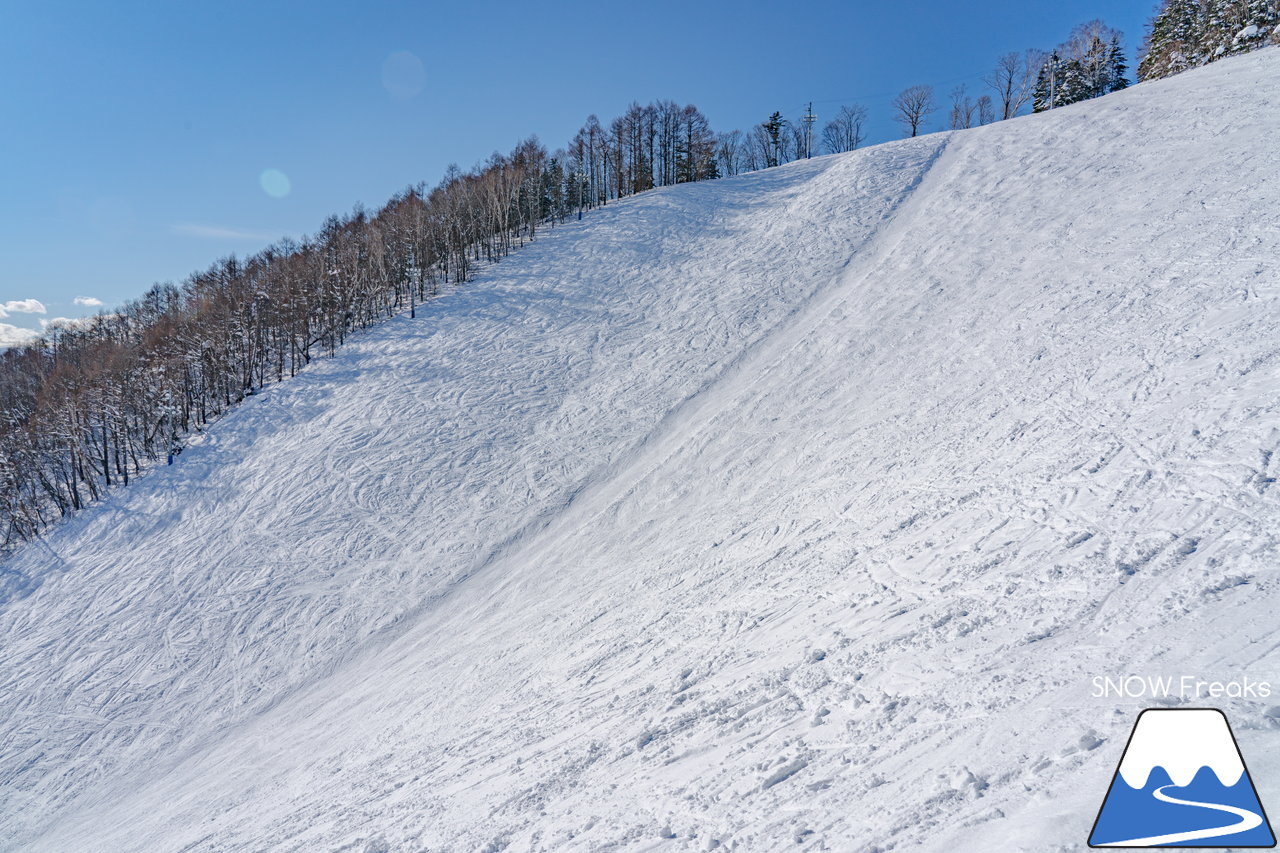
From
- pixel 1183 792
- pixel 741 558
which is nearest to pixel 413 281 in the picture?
pixel 741 558

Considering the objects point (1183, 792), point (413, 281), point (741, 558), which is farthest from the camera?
point (413, 281)

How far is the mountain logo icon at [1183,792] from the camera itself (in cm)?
312

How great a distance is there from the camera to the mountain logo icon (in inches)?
123

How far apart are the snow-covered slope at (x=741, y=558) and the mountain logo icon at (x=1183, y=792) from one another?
0.16 m

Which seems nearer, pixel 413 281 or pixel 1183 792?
pixel 1183 792

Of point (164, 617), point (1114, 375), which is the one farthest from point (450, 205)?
point (1114, 375)

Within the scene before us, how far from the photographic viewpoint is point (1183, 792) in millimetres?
3377

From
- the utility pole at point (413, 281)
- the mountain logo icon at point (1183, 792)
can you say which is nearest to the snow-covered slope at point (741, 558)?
the mountain logo icon at point (1183, 792)

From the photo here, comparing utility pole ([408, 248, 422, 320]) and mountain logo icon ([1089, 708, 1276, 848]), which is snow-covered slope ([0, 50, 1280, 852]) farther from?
utility pole ([408, 248, 422, 320])

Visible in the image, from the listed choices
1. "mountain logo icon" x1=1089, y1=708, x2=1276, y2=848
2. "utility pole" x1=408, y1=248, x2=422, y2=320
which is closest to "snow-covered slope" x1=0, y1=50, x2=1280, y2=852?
"mountain logo icon" x1=1089, y1=708, x2=1276, y2=848

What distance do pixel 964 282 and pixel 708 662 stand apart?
1671 centimetres

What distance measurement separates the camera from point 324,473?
19.4m

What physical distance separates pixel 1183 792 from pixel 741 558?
23.4 ft

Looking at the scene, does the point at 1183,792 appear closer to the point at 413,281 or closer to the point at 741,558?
the point at 741,558
